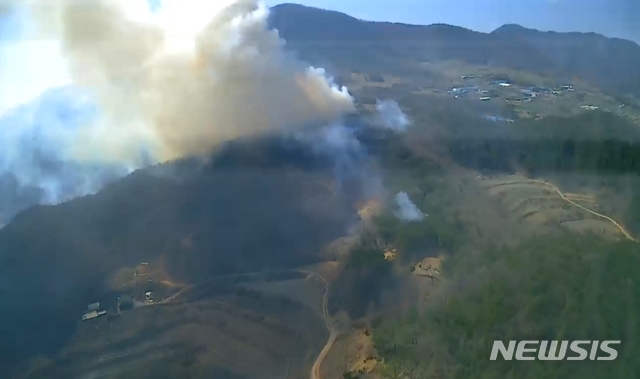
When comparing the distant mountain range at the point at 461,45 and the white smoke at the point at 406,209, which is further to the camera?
the distant mountain range at the point at 461,45

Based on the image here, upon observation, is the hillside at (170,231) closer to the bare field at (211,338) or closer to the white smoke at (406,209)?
the bare field at (211,338)

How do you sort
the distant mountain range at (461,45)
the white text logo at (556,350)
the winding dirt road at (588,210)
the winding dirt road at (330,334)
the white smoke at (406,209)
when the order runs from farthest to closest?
the distant mountain range at (461,45), the white smoke at (406,209), the winding dirt road at (588,210), the winding dirt road at (330,334), the white text logo at (556,350)

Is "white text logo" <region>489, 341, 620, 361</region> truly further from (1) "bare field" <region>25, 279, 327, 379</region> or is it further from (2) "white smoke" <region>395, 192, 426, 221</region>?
(2) "white smoke" <region>395, 192, 426, 221</region>

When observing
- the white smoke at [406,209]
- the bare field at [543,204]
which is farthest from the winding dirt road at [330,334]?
the bare field at [543,204]

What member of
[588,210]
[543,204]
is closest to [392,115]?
[543,204]

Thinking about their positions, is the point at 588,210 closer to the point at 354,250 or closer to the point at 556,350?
the point at 354,250

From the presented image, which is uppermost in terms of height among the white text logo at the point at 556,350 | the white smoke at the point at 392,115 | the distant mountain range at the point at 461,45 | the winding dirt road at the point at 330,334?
the distant mountain range at the point at 461,45

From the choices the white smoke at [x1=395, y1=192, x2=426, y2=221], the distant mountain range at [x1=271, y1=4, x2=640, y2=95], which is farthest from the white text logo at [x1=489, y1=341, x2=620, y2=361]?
the distant mountain range at [x1=271, y1=4, x2=640, y2=95]

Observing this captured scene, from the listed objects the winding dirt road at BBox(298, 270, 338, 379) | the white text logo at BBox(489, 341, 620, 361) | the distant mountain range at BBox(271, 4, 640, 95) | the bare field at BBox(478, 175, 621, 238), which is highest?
the distant mountain range at BBox(271, 4, 640, 95)
